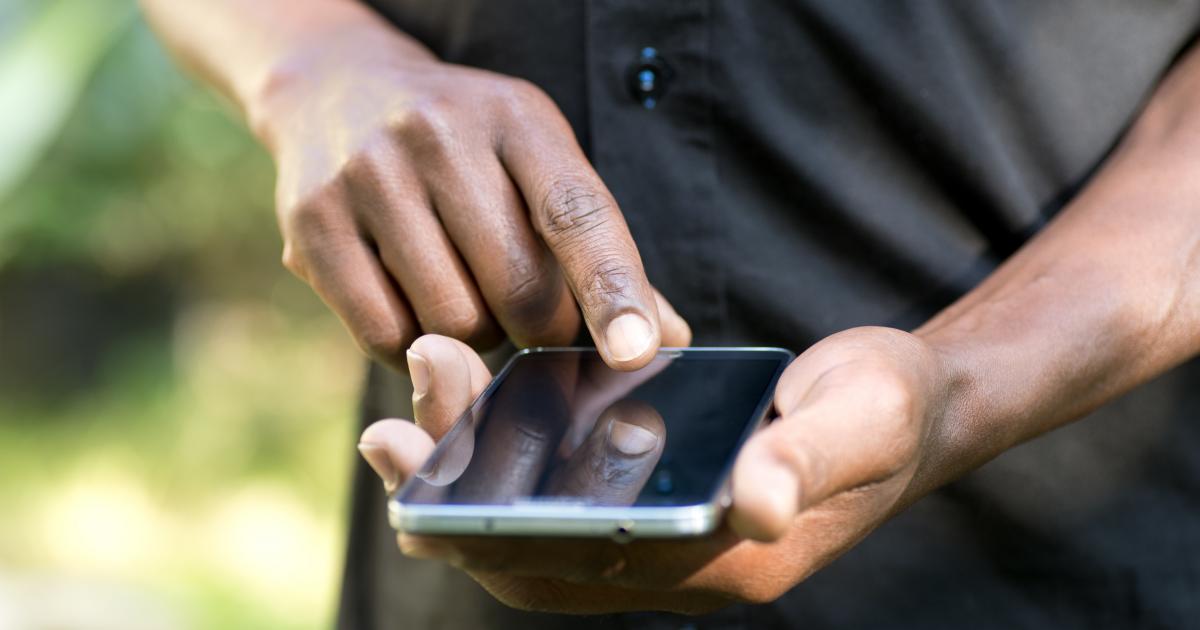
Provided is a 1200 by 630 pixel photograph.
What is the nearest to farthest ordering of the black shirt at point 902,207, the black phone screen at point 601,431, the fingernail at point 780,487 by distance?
the fingernail at point 780,487, the black phone screen at point 601,431, the black shirt at point 902,207

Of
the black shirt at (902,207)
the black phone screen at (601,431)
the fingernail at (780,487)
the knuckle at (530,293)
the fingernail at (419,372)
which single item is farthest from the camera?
the black shirt at (902,207)

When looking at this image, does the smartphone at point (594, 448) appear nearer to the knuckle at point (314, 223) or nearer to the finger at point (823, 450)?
the finger at point (823, 450)

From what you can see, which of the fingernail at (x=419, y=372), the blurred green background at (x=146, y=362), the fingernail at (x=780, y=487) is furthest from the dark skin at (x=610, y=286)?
the blurred green background at (x=146, y=362)

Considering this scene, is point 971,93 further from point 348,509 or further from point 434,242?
point 348,509

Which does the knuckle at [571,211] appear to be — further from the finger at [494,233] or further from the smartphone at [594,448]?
the smartphone at [594,448]

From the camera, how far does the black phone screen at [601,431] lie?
2.59 feet

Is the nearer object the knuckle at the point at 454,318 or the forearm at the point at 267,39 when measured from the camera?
the knuckle at the point at 454,318

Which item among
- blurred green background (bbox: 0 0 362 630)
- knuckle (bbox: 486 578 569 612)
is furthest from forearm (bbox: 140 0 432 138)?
blurred green background (bbox: 0 0 362 630)

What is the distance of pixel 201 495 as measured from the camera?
3.71 metres

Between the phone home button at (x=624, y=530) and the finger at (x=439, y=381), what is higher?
the phone home button at (x=624, y=530)

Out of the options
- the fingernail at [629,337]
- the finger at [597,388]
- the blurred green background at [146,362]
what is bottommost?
the blurred green background at [146,362]

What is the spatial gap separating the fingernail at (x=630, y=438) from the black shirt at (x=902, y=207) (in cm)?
23

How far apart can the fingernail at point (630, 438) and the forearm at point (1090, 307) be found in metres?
0.27

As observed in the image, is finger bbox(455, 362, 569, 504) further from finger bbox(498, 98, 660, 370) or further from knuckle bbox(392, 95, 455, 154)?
knuckle bbox(392, 95, 455, 154)
